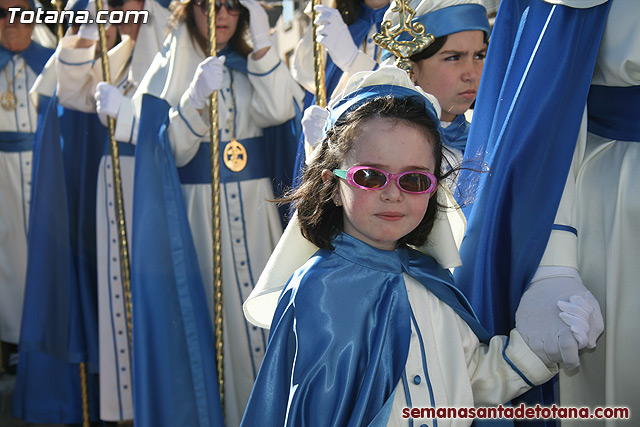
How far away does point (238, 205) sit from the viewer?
391 cm

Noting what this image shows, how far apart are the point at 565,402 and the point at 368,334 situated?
0.59 m

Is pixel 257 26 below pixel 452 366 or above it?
above

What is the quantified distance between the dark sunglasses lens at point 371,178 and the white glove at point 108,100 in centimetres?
261

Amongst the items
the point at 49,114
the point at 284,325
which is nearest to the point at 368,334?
the point at 284,325

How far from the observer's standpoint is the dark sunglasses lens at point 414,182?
71.1 inches

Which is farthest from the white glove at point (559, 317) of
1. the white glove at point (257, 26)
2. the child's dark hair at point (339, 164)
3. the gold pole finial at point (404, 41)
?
the white glove at point (257, 26)

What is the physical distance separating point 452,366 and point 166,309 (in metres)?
2.01

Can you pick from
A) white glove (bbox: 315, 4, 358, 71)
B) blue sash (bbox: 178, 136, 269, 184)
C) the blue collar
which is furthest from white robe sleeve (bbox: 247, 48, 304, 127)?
the blue collar

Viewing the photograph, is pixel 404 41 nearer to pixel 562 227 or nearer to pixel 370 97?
pixel 370 97

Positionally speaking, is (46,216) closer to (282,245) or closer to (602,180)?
(282,245)

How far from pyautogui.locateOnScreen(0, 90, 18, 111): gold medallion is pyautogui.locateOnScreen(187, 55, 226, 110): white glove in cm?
219

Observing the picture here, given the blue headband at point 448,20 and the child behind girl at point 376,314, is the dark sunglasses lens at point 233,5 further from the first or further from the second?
the child behind girl at point 376,314

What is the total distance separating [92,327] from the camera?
454 centimetres

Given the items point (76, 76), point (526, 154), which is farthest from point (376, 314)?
point (76, 76)
